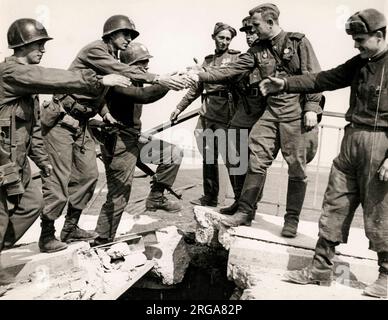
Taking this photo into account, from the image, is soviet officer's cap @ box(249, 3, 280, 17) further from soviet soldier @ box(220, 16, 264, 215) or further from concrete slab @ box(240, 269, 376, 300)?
concrete slab @ box(240, 269, 376, 300)

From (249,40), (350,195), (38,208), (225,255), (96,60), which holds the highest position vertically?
(249,40)

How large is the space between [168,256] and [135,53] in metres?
2.45

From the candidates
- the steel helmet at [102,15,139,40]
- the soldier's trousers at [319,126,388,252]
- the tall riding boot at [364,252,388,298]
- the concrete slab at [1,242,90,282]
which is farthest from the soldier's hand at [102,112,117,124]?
the tall riding boot at [364,252,388,298]

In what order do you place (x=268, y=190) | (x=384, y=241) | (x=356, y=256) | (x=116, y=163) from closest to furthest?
1. (x=384, y=241)
2. (x=356, y=256)
3. (x=116, y=163)
4. (x=268, y=190)

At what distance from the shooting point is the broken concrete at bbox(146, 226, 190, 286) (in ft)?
18.4

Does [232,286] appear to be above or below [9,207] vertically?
below

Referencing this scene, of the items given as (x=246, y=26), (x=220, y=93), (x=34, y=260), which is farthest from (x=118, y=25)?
(x=34, y=260)

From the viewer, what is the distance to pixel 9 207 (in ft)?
12.4

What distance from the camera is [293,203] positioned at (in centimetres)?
485

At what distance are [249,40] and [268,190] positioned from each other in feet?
16.0

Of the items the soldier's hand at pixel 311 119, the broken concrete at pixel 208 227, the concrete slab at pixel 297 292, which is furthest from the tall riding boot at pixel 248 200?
the concrete slab at pixel 297 292

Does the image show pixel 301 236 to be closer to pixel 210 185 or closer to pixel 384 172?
pixel 384 172

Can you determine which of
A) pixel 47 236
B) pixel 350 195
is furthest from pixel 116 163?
pixel 350 195

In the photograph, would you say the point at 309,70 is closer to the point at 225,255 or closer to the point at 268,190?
the point at 225,255
